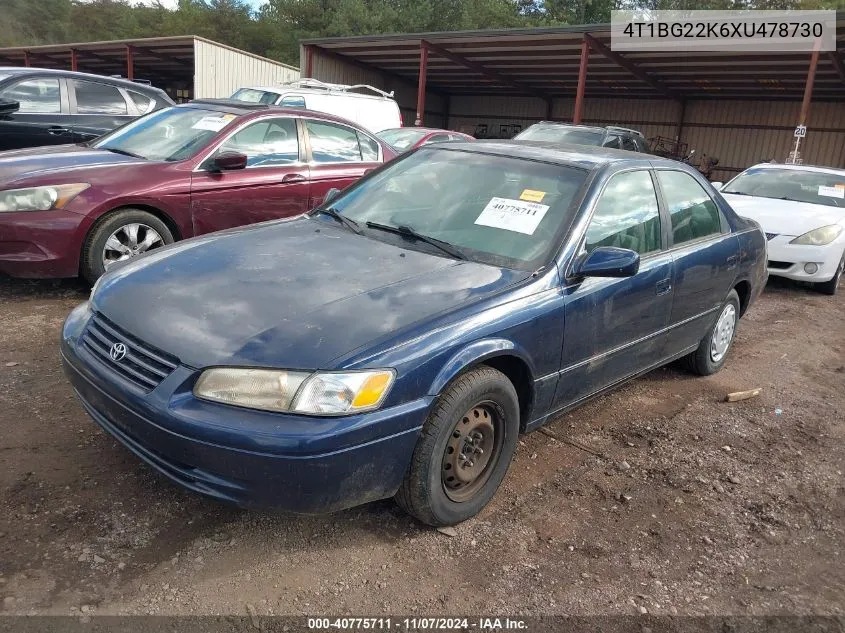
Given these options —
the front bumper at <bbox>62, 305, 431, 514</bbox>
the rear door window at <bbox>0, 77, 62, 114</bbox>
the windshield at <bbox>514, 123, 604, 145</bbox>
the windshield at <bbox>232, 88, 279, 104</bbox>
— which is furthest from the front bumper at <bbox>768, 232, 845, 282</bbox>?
the rear door window at <bbox>0, 77, 62, 114</bbox>

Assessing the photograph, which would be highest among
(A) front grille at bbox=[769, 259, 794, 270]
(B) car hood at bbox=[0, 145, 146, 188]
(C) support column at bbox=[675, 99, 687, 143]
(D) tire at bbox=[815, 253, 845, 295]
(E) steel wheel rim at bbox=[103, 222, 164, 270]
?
(C) support column at bbox=[675, 99, 687, 143]

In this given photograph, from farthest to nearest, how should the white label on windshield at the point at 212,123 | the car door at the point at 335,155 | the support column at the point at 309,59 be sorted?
the support column at the point at 309,59
the car door at the point at 335,155
the white label on windshield at the point at 212,123

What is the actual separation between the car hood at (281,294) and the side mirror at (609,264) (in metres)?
0.33

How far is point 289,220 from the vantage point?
3.64 m

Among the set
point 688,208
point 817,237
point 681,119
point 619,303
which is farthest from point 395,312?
point 681,119

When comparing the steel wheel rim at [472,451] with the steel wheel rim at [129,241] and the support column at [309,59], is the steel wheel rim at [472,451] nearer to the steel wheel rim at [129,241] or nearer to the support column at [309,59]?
the steel wheel rim at [129,241]

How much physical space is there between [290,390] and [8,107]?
23.1 feet

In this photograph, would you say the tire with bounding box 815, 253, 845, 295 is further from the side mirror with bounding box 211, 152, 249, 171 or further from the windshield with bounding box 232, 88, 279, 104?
the windshield with bounding box 232, 88, 279, 104

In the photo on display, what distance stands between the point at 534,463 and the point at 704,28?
1628 cm

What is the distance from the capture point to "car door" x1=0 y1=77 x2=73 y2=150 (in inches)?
295

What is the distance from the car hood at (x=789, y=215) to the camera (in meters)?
7.46

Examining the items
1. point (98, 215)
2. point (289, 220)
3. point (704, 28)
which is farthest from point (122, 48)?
point (289, 220)

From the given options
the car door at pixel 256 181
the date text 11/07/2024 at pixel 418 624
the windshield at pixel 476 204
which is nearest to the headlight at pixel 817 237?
the windshield at pixel 476 204

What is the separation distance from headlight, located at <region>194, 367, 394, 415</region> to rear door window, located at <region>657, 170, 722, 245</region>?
2440 mm
